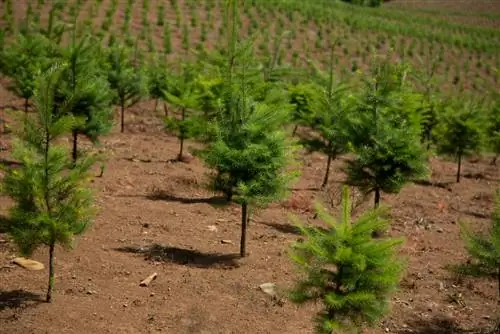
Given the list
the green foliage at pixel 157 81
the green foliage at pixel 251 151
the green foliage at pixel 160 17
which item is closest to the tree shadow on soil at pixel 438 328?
the green foliage at pixel 251 151

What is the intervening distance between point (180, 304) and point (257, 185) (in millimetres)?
2479

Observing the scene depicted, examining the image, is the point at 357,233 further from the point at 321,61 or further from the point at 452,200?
the point at 321,61

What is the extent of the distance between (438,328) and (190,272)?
14.0 ft

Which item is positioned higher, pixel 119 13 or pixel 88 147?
pixel 119 13

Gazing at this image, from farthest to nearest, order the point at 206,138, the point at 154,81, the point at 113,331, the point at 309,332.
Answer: the point at 154,81
the point at 206,138
the point at 309,332
the point at 113,331

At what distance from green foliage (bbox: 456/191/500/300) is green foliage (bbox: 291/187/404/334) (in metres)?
2.57

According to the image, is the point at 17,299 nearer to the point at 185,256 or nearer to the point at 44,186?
the point at 44,186

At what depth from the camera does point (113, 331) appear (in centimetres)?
789

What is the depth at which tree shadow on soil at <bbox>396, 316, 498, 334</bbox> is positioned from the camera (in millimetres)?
9328

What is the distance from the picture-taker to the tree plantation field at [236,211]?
25.2ft

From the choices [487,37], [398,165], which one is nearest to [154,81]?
[398,165]

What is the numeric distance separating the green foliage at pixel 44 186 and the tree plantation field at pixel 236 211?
0.08 feet

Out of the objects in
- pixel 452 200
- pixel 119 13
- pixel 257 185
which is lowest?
pixel 452 200

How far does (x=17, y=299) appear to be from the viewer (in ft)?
27.4
